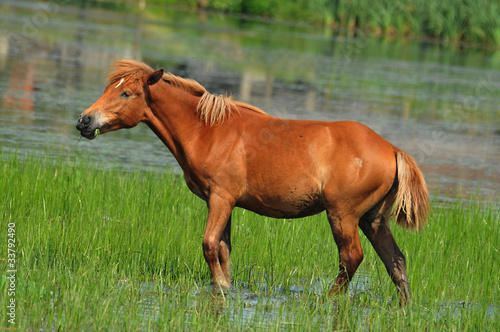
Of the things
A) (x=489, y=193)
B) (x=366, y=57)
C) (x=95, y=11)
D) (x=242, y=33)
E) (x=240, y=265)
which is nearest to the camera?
(x=240, y=265)

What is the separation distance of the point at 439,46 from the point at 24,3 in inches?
785

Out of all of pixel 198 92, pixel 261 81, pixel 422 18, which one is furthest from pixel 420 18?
pixel 198 92

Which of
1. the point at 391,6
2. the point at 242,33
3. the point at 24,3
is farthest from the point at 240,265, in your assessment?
the point at 391,6

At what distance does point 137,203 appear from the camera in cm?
956

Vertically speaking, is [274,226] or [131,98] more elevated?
[131,98]

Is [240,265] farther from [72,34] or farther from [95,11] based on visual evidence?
[95,11]

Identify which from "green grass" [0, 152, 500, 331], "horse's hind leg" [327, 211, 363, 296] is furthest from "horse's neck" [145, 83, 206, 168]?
"horse's hind leg" [327, 211, 363, 296]

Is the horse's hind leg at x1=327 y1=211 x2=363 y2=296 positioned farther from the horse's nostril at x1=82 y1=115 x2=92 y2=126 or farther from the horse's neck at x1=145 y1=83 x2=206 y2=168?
the horse's nostril at x1=82 y1=115 x2=92 y2=126

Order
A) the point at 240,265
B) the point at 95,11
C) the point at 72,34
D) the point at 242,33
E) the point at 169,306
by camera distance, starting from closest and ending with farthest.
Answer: the point at 169,306
the point at 240,265
the point at 72,34
the point at 242,33
the point at 95,11

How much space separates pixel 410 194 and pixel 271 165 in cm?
121

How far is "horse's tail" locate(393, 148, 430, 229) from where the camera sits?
7.19 meters

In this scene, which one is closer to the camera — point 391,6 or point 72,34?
point 72,34

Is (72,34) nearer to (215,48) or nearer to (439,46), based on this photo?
(215,48)

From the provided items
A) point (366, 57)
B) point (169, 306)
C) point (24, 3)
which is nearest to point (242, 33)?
point (366, 57)
